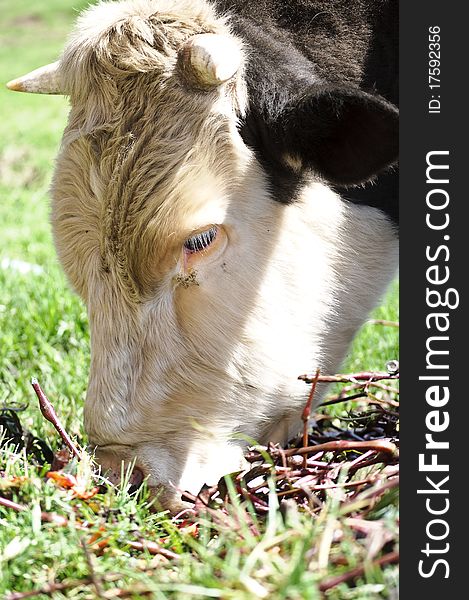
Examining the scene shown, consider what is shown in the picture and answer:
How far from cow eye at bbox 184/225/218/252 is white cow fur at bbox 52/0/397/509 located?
1.4 inches

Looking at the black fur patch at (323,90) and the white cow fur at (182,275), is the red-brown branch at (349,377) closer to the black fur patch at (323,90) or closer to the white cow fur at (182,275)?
the white cow fur at (182,275)

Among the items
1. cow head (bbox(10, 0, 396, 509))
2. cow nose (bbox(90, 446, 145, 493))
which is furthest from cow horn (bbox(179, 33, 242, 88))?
cow nose (bbox(90, 446, 145, 493))

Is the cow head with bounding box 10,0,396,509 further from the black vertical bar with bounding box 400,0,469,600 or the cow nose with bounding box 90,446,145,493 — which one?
the black vertical bar with bounding box 400,0,469,600

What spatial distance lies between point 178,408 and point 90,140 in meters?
1.03

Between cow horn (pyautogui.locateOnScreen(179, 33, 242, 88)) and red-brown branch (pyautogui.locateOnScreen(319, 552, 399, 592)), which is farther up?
cow horn (pyautogui.locateOnScreen(179, 33, 242, 88))

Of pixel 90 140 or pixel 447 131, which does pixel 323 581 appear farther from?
pixel 90 140

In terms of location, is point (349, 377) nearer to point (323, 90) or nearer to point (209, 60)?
point (323, 90)

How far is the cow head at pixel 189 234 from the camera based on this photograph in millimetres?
3240

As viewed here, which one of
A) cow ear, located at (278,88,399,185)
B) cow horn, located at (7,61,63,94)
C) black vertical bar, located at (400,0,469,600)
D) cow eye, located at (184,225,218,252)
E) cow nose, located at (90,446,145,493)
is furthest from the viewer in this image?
cow horn, located at (7,61,63,94)

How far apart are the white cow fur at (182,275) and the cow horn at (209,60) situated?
71 mm

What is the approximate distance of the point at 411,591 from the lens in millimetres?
2143

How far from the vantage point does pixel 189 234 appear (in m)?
3.27

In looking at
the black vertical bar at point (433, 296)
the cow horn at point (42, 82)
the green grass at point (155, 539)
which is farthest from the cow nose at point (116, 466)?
the cow horn at point (42, 82)

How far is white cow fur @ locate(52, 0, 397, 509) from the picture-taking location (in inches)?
128
